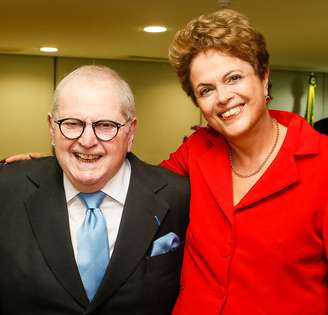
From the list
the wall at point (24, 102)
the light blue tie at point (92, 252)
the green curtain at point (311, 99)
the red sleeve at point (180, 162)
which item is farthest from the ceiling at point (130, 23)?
the light blue tie at point (92, 252)

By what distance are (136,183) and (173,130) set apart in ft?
18.0

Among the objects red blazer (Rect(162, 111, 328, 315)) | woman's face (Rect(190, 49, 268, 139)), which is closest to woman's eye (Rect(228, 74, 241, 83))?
woman's face (Rect(190, 49, 268, 139))

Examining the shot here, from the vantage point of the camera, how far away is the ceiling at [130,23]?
3398 mm

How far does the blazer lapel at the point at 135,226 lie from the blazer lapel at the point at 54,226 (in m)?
0.10

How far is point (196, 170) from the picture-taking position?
1.82 m

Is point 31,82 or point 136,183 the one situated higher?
point 31,82

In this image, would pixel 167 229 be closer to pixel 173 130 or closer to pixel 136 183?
pixel 136 183

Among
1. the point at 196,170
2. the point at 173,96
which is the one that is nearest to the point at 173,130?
the point at 173,96

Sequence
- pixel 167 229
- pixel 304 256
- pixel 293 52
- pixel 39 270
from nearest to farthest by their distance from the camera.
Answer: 1. pixel 304 256
2. pixel 39 270
3. pixel 167 229
4. pixel 293 52

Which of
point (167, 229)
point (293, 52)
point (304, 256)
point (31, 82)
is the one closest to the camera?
point (304, 256)

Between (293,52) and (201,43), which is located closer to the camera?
(201,43)

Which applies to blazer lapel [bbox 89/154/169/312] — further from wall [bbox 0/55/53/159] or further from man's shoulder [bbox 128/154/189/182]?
wall [bbox 0/55/53/159]

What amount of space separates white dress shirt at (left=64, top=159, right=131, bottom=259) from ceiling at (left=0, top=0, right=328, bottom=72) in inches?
76.5

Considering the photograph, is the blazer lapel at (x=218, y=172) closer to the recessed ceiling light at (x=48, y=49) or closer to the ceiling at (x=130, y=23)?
the ceiling at (x=130, y=23)
